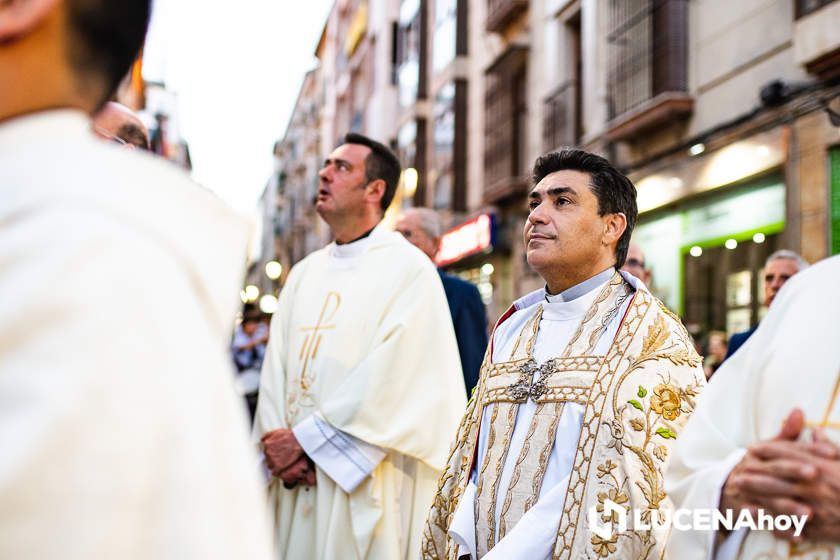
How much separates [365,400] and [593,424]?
1.35 metres

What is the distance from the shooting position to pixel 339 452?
410 centimetres

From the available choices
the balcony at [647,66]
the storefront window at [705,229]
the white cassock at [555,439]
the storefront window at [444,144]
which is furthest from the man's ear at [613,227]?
the storefront window at [444,144]

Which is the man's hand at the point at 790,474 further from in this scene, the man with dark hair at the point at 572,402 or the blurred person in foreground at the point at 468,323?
the blurred person in foreground at the point at 468,323

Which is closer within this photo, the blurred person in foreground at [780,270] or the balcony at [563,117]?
the blurred person in foreground at [780,270]

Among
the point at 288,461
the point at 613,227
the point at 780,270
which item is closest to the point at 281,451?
the point at 288,461

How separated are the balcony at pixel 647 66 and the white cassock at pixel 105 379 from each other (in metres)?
10.2

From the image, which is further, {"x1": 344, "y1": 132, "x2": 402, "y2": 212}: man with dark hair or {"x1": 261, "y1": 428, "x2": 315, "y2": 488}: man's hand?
{"x1": 344, "y1": 132, "x2": 402, "y2": 212}: man with dark hair

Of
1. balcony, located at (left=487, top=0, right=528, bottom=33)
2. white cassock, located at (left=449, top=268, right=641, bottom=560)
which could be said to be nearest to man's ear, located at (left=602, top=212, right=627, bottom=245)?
white cassock, located at (left=449, top=268, right=641, bottom=560)

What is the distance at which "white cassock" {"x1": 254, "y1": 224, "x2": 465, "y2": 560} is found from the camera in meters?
4.11

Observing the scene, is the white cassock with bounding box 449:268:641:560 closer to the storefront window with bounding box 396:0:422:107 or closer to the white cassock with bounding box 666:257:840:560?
the white cassock with bounding box 666:257:840:560

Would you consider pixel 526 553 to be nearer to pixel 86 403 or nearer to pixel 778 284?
pixel 86 403

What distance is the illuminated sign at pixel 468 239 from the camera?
54.9 ft

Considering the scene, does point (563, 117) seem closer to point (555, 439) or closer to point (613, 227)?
point (613, 227)

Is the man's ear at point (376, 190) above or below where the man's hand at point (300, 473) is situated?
above
